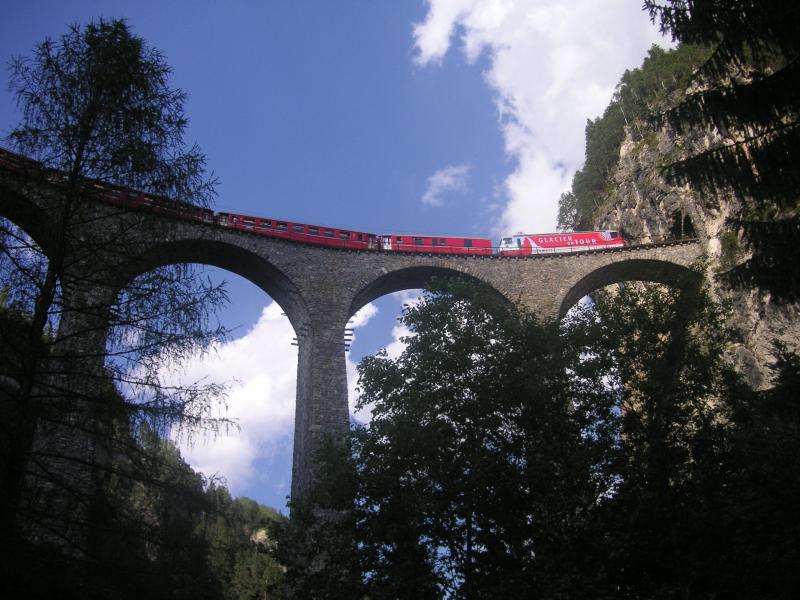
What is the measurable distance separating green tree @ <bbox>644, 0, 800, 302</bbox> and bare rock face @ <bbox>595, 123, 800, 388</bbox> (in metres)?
11.3

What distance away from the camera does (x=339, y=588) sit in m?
11.7

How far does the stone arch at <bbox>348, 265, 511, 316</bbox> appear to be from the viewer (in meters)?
27.3

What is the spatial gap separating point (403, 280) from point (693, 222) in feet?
44.3

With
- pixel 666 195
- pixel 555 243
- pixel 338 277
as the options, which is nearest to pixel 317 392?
pixel 338 277

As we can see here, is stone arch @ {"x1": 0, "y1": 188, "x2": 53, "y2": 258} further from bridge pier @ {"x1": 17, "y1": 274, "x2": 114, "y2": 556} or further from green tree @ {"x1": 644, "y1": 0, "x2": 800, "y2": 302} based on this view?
green tree @ {"x1": 644, "y1": 0, "x2": 800, "y2": 302}

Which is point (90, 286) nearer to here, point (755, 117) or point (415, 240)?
point (755, 117)

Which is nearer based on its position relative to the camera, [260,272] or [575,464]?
[575,464]

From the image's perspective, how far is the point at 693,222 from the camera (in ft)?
99.3

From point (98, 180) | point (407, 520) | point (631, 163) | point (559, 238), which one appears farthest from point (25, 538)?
point (631, 163)

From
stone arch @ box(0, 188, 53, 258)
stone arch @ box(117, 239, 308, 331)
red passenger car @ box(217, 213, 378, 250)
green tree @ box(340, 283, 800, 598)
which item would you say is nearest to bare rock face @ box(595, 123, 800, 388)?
green tree @ box(340, 283, 800, 598)

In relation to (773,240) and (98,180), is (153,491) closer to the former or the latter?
(98,180)

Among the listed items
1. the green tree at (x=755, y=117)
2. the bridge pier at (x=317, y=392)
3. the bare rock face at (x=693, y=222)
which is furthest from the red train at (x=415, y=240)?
the green tree at (x=755, y=117)

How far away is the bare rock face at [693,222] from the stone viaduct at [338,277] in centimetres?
151

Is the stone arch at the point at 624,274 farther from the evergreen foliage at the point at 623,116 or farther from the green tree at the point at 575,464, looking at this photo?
the green tree at the point at 575,464
